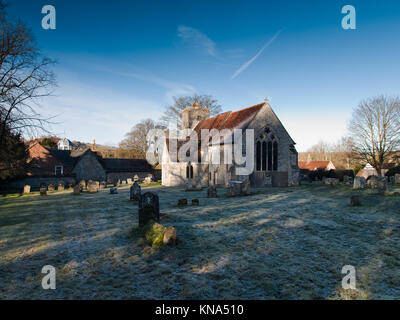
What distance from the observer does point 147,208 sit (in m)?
8.76

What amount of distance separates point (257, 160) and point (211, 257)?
18.8 m

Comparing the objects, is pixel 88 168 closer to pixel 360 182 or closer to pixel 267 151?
pixel 267 151

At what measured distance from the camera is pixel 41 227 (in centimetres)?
905

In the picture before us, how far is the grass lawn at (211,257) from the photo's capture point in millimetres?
4301

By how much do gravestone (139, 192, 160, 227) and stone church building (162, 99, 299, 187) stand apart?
1435cm

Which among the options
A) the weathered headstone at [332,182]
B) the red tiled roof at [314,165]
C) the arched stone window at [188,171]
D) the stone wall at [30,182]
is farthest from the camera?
the red tiled roof at [314,165]

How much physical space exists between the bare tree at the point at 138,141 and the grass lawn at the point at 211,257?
4092cm

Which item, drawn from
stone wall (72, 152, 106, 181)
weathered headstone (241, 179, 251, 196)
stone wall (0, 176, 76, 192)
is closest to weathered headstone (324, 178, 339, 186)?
weathered headstone (241, 179, 251, 196)

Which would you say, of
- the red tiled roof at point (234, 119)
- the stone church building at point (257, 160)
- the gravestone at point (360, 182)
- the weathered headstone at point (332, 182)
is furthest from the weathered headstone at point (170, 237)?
the weathered headstone at point (332, 182)

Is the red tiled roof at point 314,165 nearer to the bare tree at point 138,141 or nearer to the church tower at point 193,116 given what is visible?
the church tower at point 193,116

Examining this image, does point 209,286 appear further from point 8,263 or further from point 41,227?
point 41,227

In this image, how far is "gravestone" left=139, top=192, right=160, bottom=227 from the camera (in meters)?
8.64

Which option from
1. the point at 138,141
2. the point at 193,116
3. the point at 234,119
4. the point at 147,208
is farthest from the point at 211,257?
the point at 138,141

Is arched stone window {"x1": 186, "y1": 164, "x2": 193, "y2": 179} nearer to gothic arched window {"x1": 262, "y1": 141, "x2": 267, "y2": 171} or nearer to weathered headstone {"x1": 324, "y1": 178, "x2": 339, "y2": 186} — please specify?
gothic arched window {"x1": 262, "y1": 141, "x2": 267, "y2": 171}
